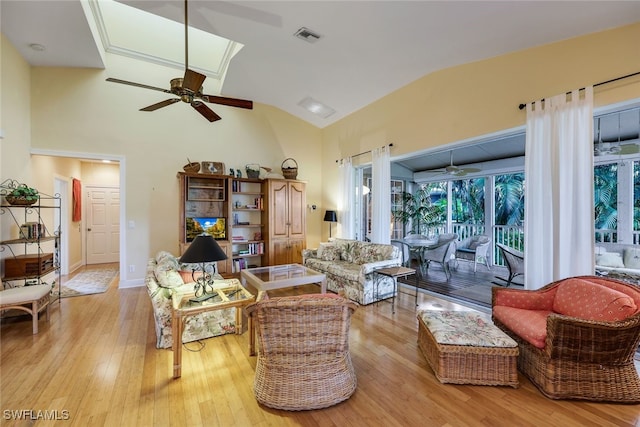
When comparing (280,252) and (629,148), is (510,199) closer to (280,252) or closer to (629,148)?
(629,148)

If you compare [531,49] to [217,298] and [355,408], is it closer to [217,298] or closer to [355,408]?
[355,408]

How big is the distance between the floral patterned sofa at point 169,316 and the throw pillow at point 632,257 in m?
5.63

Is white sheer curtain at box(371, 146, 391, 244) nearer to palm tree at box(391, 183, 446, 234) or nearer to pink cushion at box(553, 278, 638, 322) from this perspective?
Result: palm tree at box(391, 183, 446, 234)

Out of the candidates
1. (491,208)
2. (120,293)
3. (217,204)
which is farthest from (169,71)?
(491,208)

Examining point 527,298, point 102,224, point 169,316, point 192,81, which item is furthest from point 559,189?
point 102,224

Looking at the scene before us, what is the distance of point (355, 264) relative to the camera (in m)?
4.86

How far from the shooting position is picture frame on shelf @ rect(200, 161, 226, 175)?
554 centimetres

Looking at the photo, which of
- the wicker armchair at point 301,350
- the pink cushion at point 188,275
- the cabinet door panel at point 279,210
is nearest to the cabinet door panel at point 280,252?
the cabinet door panel at point 279,210

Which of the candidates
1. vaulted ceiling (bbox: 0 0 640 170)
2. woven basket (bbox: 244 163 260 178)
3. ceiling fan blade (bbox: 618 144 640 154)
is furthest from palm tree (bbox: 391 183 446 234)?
ceiling fan blade (bbox: 618 144 640 154)

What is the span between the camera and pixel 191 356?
2.66 m

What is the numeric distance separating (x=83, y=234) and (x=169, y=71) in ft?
15.8

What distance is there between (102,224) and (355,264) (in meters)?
6.90

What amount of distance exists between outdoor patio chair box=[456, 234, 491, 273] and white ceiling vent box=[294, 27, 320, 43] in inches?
209

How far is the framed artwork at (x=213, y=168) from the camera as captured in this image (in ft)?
18.2
